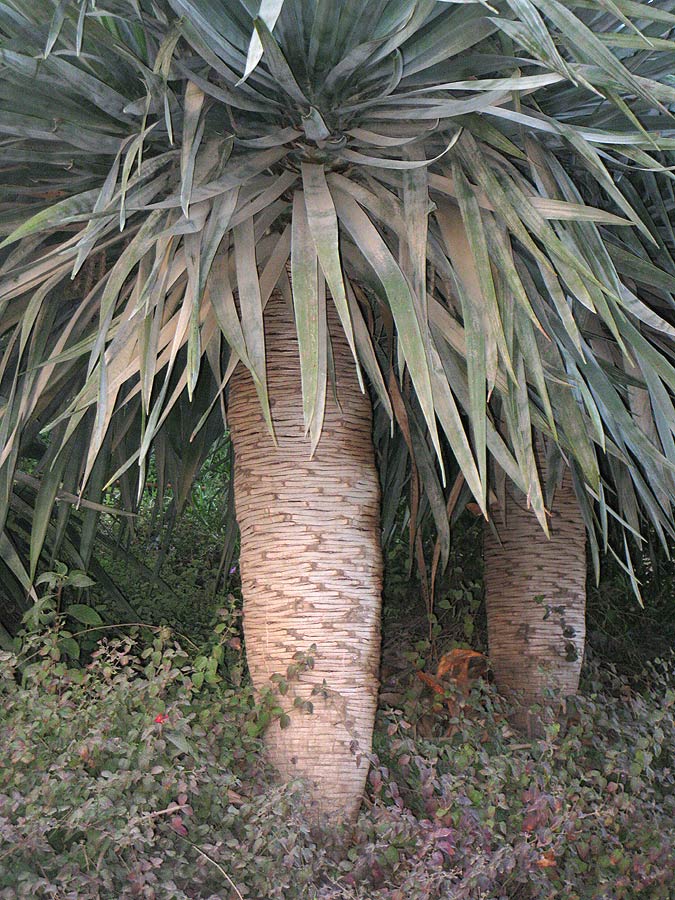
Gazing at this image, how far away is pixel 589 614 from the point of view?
452 centimetres

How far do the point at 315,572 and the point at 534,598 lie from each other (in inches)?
47.6

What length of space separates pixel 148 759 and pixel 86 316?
1075 mm

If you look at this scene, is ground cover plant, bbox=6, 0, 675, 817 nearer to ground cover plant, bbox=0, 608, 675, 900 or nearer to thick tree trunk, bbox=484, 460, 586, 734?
ground cover plant, bbox=0, 608, 675, 900

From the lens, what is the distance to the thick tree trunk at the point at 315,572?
85.3 inches

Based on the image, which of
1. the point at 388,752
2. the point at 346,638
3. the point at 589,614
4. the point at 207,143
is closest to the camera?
the point at 207,143

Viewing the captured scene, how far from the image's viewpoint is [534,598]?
3.17m

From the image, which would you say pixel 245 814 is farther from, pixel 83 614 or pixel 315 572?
pixel 83 614

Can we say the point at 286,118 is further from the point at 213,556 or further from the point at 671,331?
the point at 213,556

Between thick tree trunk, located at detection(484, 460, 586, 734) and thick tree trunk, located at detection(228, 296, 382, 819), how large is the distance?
0.94 m

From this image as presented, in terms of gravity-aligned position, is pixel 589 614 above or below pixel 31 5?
below

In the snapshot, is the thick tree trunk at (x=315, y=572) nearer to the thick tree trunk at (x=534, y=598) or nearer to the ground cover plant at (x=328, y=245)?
the ground cover plant at (x=328, y=245)

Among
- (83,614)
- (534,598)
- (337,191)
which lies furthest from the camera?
(534,598)

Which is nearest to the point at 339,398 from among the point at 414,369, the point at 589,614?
the point at 414,369

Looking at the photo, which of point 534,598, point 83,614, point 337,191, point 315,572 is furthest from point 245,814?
point 534,598
